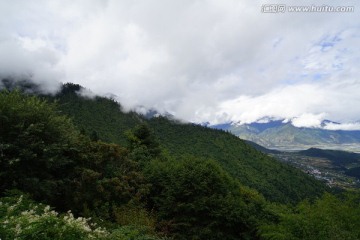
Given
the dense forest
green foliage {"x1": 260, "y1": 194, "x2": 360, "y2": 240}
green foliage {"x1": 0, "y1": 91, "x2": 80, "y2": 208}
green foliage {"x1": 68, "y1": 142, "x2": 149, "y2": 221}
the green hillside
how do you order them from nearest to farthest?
the dense forest → green foliage {"x1": 0, "y1": 91, "x2": 80, "y2": 208} → green foliage {"x1": 260, "y1": 194, "x2": 360, "y2": 240} → green foliage {"x1": 68, "y1": 142, "x2": 149, "y2": 221} → the green hillside

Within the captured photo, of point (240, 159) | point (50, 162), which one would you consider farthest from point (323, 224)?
point (240, 159)

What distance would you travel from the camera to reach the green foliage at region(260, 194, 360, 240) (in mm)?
14789

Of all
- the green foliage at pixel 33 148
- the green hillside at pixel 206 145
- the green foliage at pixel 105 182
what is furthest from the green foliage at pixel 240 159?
the green foliage at pixel 33 148

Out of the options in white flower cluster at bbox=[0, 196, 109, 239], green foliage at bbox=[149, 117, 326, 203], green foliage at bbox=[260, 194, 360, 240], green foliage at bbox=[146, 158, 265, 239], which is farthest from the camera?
green foliage at bbox=[149, 117, 326, 203]

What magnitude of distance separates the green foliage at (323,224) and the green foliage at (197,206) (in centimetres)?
418

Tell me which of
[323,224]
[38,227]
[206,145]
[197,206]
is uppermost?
[206,145]

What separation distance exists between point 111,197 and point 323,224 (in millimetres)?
11590

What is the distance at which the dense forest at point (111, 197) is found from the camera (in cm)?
1038

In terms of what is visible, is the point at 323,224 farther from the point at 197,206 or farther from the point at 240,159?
the point at 240,159

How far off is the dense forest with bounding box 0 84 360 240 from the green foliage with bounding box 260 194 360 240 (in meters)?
0.05

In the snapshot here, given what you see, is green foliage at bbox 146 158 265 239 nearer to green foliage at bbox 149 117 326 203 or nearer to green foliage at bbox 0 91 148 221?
green foliage at bbox 0 91 148 221

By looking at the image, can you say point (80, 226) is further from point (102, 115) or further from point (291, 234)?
point (102, 115)

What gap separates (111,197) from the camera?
19234mm

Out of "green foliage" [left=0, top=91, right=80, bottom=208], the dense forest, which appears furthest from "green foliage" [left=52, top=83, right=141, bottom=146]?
"green foliage" [left=0, top=91, right=80, bottom=208]
